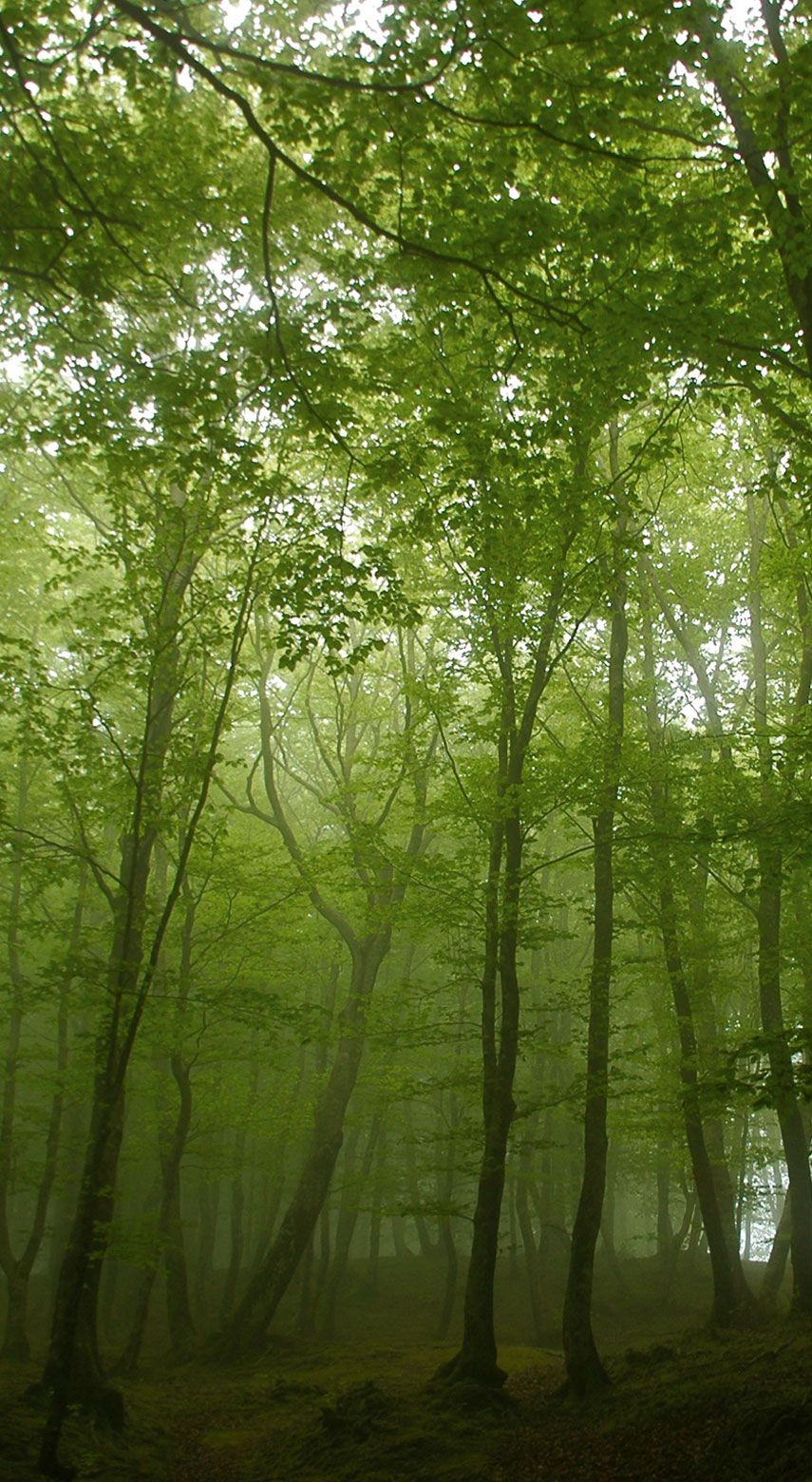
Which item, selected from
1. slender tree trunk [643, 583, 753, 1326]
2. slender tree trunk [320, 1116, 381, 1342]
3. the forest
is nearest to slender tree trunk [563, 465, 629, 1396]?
the forest

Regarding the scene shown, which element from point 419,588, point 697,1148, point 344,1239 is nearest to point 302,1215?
point 697,1148

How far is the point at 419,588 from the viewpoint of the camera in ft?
48.5

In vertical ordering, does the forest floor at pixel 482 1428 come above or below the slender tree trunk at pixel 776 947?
below

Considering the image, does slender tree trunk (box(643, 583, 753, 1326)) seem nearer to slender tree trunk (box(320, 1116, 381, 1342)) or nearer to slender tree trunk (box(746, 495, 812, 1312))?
slender tree trunk (box(746, 495, 812, 1312))

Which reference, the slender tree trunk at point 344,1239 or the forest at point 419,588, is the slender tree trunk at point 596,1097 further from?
the slender tree trunk at point 344,1239

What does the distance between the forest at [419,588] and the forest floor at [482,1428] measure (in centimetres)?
7

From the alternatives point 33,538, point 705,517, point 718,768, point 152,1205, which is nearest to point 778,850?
point 718,768

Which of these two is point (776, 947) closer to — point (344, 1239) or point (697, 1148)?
point (697, 1148)

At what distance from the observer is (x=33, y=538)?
1689cm

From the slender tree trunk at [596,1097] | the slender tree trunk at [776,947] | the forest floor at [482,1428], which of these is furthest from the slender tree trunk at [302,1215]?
the slender tree trunk at [776,947]

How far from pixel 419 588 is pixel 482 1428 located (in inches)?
415

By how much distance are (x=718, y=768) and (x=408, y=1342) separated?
1312 centimetres

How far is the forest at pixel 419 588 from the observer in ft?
21.8

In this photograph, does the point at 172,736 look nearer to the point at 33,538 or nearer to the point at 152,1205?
the point at 33,538
